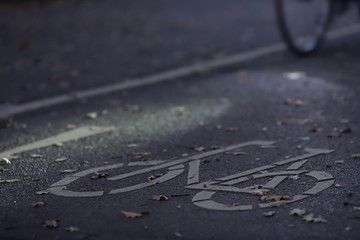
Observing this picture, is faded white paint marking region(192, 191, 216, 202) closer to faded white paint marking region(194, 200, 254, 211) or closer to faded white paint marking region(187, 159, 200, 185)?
faded white paint marking region(194, 200, 254, 211)

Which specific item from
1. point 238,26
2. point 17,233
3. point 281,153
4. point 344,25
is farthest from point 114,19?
point 17,233

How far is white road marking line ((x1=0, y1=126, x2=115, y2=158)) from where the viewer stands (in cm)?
587

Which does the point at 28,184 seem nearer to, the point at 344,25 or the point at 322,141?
the point at 322,141

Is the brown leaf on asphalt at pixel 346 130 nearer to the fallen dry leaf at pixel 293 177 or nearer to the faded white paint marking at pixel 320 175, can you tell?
the faded white paint marking at pixel 320 175

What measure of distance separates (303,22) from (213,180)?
5391 mm

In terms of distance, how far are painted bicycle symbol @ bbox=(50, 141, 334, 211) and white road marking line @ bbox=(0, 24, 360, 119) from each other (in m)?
2.62

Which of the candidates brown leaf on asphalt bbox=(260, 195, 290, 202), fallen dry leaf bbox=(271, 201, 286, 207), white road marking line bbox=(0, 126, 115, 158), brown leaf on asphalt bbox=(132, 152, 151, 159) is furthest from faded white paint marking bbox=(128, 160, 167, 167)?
fallen dry leaf bbox=(271, 201, 286, 207)

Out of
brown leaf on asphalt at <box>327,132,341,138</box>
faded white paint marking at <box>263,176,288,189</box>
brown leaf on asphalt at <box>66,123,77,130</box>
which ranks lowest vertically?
brown leaf on asphalt at <box>327,132,341,138</box>

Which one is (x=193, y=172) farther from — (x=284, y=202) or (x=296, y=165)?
(x=284, y=202)

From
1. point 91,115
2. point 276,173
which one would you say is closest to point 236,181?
point 276,173

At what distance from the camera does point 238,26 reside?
43.2ft

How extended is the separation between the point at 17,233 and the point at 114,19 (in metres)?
10.9

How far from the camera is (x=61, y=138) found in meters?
6.27

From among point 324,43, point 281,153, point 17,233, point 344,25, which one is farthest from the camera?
point 344,25
